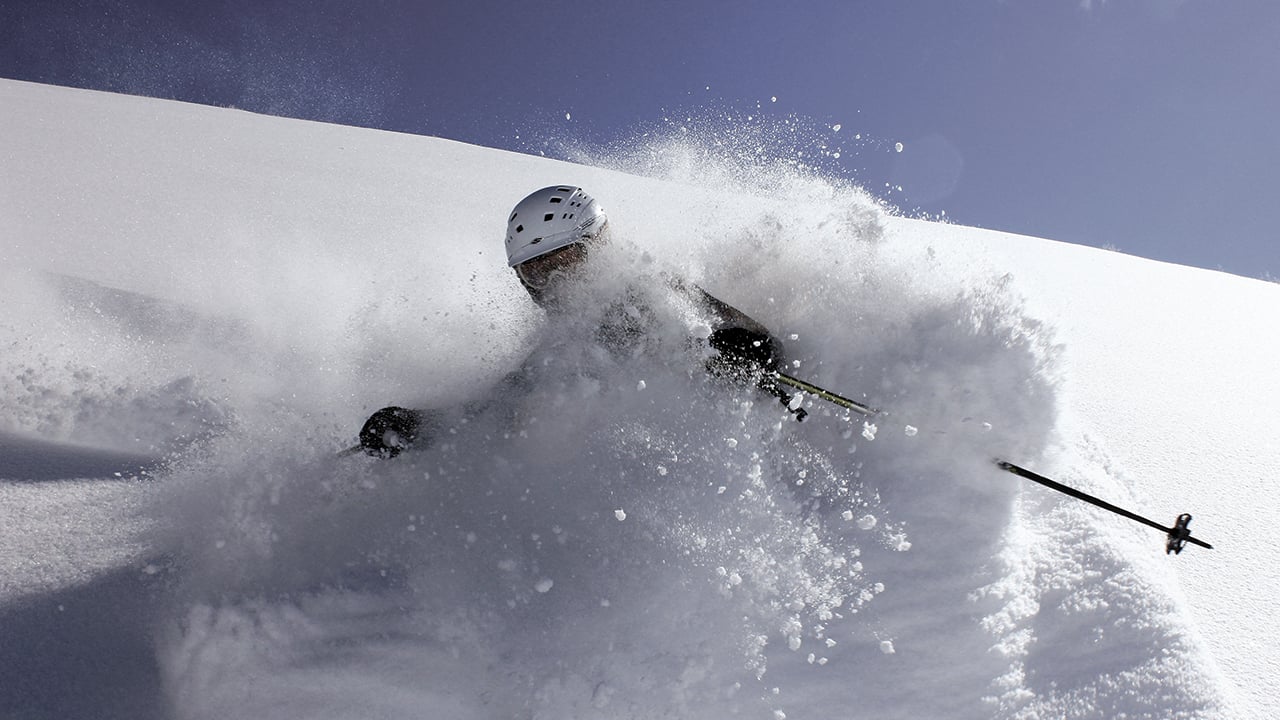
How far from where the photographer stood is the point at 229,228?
26.0 feet

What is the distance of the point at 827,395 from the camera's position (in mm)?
2816

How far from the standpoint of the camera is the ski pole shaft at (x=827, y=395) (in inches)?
109

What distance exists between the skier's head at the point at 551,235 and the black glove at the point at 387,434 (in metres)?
1.02

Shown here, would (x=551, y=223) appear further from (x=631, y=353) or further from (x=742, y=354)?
(x=742, y=354)

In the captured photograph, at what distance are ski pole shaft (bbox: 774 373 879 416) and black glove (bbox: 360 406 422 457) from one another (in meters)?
1.77

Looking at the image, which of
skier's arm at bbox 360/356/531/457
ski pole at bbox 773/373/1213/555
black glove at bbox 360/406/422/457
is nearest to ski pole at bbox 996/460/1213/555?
ski pole at bbox 773/373/1213/555

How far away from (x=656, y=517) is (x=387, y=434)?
4.57 feet

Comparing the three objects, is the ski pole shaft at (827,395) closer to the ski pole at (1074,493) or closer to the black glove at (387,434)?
the ski pole at (1074,493)

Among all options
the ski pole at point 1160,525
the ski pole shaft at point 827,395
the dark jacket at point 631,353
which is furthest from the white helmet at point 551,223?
the ski pole at point 1160,525

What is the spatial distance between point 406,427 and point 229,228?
6523 millimetres

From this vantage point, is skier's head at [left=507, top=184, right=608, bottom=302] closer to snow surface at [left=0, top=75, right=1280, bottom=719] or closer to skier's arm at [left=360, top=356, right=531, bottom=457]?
snow surface at [left=0, top=75, right=1280, bottom=719]

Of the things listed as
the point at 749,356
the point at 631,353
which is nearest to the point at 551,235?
the point at 631,353

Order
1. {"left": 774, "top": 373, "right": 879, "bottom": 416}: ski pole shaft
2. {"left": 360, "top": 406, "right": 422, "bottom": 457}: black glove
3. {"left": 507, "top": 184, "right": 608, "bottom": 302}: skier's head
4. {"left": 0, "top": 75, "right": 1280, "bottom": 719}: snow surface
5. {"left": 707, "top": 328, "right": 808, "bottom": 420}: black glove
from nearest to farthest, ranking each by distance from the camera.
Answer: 1. {"left": 0, "top": 75, "right": 1280, "bottom": 719}: snow surface
2. {"left": 774, "top": 373, "right": 879, "bottom": 416}: ski pole shaft
3. {"left": 707, "top": 328, "right": 808, "bottom": 420}: black glove
4. {"left": 360, "top": 406, "right": 422, "bottom": 457}: black glove
5. {"left": 507, "top": 184, "right": 608, "bottom": 302}: skier's head

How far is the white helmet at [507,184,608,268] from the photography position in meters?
3.56
